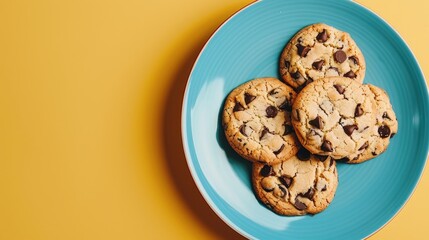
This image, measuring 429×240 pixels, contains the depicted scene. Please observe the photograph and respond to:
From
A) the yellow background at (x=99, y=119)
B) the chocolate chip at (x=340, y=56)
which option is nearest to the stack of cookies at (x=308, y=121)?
the chocolate chip at (x=340, y=56)

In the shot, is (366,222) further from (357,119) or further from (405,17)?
(405,17)

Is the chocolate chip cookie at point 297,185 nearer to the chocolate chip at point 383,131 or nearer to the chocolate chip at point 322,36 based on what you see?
the chocolate chip at point 383,131

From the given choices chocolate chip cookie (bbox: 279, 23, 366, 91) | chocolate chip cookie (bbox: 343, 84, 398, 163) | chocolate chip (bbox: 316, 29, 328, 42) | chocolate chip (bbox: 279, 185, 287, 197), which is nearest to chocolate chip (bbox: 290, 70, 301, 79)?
chocolate chip cookie (bbox: 279, 23, 366, 91)

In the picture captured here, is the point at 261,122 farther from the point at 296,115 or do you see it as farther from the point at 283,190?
the point at 283,190

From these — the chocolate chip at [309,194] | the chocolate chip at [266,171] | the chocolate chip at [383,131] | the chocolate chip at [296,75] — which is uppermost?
the chocolate chip at [296,75]

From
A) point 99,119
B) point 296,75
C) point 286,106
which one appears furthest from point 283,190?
point 99,119

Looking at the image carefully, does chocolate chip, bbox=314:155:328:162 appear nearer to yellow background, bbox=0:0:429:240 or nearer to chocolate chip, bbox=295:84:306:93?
chocolate chip, bbox=295:84:306:93

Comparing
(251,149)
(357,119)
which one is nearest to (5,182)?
(251,149)
